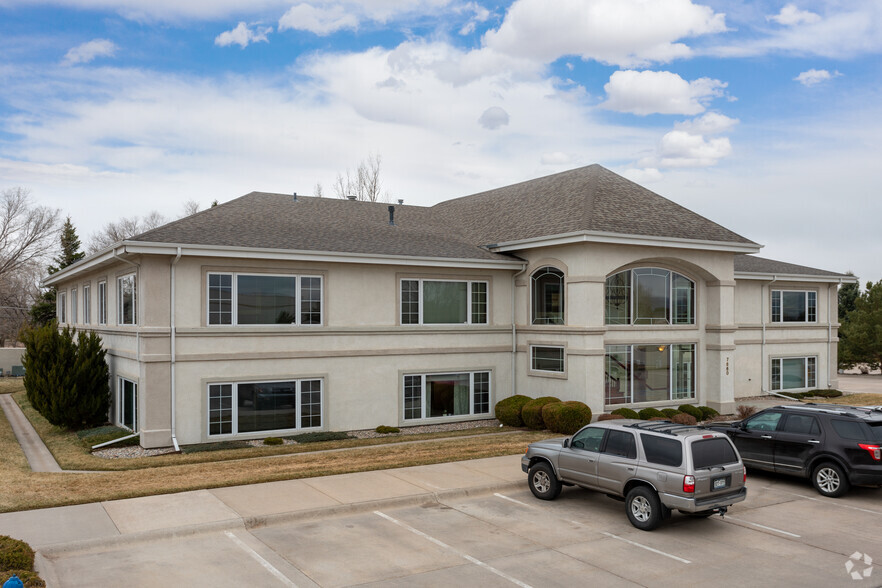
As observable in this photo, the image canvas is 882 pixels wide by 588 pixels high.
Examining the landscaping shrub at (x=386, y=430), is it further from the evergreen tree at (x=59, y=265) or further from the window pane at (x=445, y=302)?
the evergreen tree at (x=59, y=265)

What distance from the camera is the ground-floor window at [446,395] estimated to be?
2288 centimetres

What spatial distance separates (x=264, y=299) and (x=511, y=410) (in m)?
8.59

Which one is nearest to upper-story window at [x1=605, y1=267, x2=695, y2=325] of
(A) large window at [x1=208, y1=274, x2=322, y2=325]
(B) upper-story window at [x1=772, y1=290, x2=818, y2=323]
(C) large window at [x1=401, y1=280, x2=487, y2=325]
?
(C) large window at [x1=401, y1=280, x2=487, y2=325]

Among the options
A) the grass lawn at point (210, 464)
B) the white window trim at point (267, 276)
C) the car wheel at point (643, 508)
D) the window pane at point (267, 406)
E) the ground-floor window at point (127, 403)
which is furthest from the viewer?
the ground-floor window at point (127, 403)

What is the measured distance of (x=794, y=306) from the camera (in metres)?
31.8

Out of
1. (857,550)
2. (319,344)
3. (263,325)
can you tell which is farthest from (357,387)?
(857,550)

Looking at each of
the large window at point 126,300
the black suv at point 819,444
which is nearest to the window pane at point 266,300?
the large window at point 126,300

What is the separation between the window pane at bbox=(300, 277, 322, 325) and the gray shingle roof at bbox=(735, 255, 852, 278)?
18605 millimetres

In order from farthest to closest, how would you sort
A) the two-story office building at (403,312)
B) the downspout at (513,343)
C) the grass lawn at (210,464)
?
the downspout at (513,343), the two-story office building at (403,312), the grass lawn at (210,464)

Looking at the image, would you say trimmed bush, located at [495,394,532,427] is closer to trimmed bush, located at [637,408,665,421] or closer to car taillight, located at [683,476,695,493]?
trimmed bush, located at [637,408,665,421]

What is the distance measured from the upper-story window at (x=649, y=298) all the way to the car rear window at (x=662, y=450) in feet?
36.9

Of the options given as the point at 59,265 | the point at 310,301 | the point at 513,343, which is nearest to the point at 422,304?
the point at 513,343

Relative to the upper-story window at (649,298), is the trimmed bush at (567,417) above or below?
below

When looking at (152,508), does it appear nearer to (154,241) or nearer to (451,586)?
(451,586)
